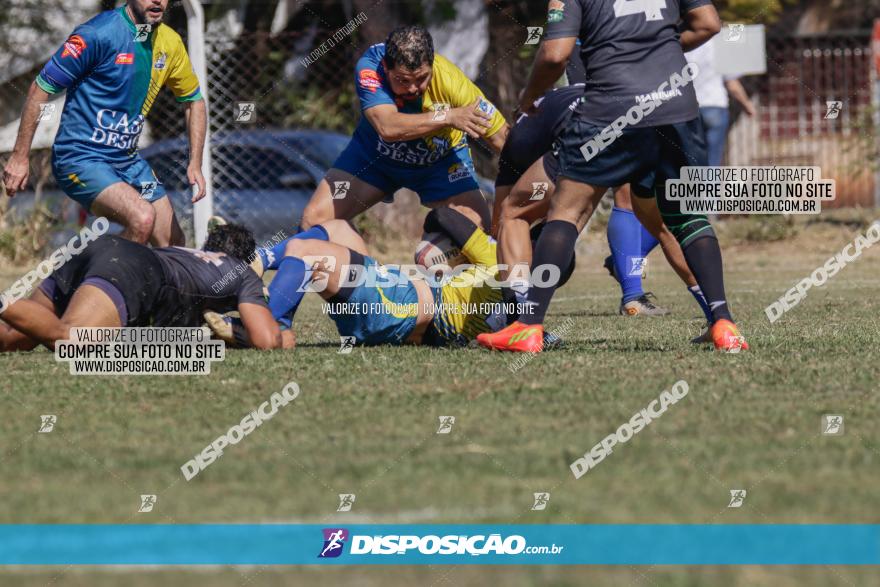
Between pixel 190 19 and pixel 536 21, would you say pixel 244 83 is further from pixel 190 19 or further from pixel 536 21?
pixel 536 21

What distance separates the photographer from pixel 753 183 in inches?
521

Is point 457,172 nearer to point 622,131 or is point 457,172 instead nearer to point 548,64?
point 548,64

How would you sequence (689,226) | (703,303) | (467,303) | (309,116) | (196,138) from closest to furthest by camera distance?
1. (689,226)
2. (703,303)
3. (467,303)
4. (196,138)
5. (309,116)

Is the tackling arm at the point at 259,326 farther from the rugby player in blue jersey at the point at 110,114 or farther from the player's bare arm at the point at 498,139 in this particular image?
the player's bare arm at the point at 498,139

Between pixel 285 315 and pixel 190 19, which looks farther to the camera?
pixel 190 19

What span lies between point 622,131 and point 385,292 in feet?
4.71

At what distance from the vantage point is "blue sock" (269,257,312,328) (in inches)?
265

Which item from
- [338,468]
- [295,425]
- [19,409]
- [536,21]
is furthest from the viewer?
[536,21]

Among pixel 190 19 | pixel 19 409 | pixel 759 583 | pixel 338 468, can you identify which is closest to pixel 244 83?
pixel 190 19

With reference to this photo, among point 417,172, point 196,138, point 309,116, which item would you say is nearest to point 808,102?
point 309,116

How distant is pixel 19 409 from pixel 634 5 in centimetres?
326

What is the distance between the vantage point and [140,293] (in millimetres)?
6531

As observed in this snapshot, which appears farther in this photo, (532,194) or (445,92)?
(445,92)

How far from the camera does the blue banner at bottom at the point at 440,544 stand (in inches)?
122
